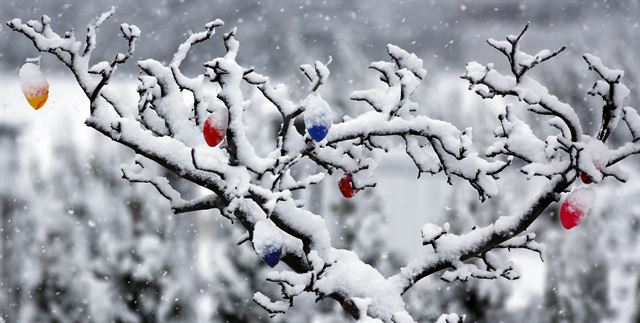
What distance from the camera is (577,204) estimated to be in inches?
67.6

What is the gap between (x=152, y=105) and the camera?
1901mm

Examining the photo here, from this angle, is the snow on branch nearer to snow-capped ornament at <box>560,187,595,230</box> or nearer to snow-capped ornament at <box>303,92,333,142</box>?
snow-capped ornament at <box>560,187,595,230</box>

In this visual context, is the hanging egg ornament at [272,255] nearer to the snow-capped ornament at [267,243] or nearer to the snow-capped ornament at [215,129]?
the snow-capped ornament at [267,243]

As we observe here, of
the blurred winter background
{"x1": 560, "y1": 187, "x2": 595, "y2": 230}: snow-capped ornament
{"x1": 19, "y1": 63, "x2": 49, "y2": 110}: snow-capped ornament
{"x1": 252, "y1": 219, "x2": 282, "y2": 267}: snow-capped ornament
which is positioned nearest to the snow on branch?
{"x1": 560, "y1": 187, "x2": 595, "y2": 230}: snow-capped ornament

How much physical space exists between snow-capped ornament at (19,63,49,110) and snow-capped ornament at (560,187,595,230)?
1174 mm

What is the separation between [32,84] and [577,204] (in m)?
1.22

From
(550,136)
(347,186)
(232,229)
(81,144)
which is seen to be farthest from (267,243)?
(81,144)

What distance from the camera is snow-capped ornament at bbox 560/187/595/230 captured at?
171 centimetres

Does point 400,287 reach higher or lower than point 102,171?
higher

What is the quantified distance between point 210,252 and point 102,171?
1.14m

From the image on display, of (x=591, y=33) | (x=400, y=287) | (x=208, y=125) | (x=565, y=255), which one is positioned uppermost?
(x=208, y=125)

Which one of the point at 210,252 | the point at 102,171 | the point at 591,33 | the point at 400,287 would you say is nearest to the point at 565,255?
the point at 591,33

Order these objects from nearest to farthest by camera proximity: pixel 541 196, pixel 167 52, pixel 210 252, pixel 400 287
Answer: pixel 541 196
pixel 400 287
pixel 210 252
pixel 167 52

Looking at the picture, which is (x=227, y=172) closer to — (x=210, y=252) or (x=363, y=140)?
(x=363, y=140)
